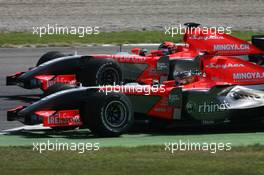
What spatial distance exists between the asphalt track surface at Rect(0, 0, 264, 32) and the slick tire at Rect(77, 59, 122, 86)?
1267 cm

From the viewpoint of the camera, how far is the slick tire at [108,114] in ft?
41.0

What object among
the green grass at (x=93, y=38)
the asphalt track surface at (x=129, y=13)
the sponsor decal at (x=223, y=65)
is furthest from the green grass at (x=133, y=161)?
the asphalt track surface at (x=129, y=13)

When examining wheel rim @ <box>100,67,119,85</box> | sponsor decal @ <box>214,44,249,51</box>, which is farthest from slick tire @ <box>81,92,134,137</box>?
sponsor decal @ <box>214,44,249,51</box>

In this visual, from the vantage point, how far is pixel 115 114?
12.7m

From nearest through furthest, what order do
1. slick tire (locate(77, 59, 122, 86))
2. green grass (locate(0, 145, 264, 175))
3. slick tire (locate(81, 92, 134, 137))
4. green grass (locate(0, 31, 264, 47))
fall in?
green grass (locate(0, 145, 264, 175))
slick tire (locate(81, 92, 134, 137))
slick tire (locate(77, 59, 122, 86))
green grass (locate(0, 31, 264, 47))

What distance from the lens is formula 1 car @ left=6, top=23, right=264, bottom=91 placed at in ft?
54.4

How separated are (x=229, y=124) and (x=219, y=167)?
10.7ft

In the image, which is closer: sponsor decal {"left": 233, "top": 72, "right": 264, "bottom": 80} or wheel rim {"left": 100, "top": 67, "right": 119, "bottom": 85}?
sponsor decal {"left": 233, "top": 72, "right": 264, "bottom": 80}

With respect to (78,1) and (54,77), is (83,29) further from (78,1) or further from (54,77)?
(54,77)

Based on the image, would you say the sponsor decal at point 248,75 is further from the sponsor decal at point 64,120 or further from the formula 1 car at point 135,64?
the sponsor decal at point 64,120

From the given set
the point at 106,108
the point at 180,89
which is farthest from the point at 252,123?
the point at 106,108

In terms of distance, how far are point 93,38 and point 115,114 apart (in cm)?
1452

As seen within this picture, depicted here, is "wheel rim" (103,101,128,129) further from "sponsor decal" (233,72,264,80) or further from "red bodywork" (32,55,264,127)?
"sponsor decal" (233,72,264,80)

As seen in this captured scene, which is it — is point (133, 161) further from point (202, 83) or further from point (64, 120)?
point (202, 83)
